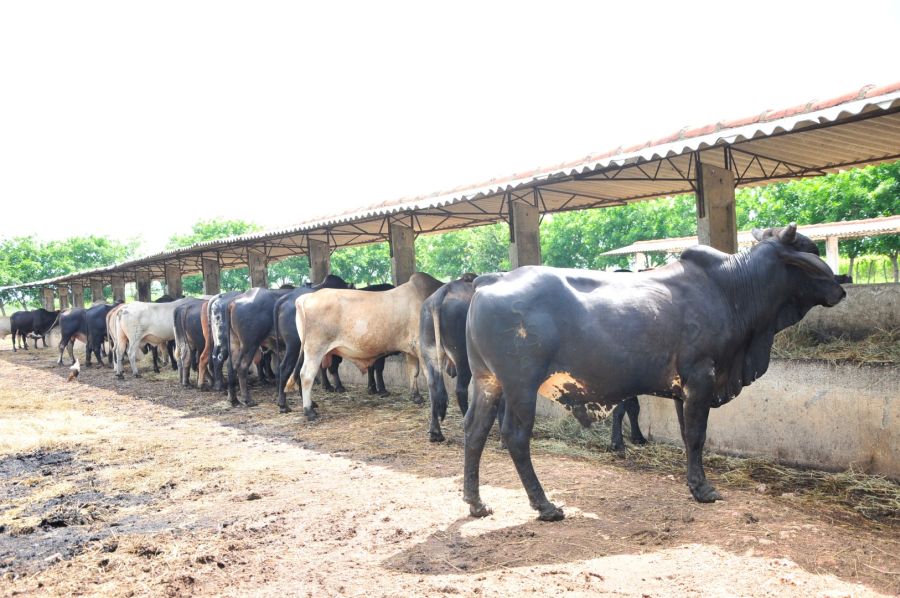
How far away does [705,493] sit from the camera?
5.07m

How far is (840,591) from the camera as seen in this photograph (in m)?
3.49

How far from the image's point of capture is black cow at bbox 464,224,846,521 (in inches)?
188

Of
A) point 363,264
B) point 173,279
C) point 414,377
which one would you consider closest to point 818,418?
point 414,377

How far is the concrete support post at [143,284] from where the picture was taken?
90.9 ft

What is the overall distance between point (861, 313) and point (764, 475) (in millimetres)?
2087

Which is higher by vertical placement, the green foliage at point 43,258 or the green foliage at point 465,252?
the green foliage at point 43,258

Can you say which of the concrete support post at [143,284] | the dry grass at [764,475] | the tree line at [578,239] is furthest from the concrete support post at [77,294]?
the dry grass at [764,475]

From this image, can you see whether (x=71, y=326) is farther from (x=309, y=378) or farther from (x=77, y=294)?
(x=309, y=378)

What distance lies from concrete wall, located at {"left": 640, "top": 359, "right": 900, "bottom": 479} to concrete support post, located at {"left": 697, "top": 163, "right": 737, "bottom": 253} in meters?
3.37

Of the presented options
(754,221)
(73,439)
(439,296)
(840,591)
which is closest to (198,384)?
(73,439)

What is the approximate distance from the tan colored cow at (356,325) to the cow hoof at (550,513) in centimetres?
567

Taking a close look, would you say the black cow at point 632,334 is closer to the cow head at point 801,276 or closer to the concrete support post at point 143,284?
the cow head at point 801,276

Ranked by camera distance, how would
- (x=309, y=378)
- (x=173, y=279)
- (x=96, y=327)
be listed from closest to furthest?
(x=309, y=378)
(x=96, y=327)
(x=173, y=279)

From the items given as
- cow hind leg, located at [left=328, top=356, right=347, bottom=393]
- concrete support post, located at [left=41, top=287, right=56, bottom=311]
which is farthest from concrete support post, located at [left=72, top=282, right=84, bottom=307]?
cow hind leg, located at [left=328, top=356, right=347, bottom=393]
